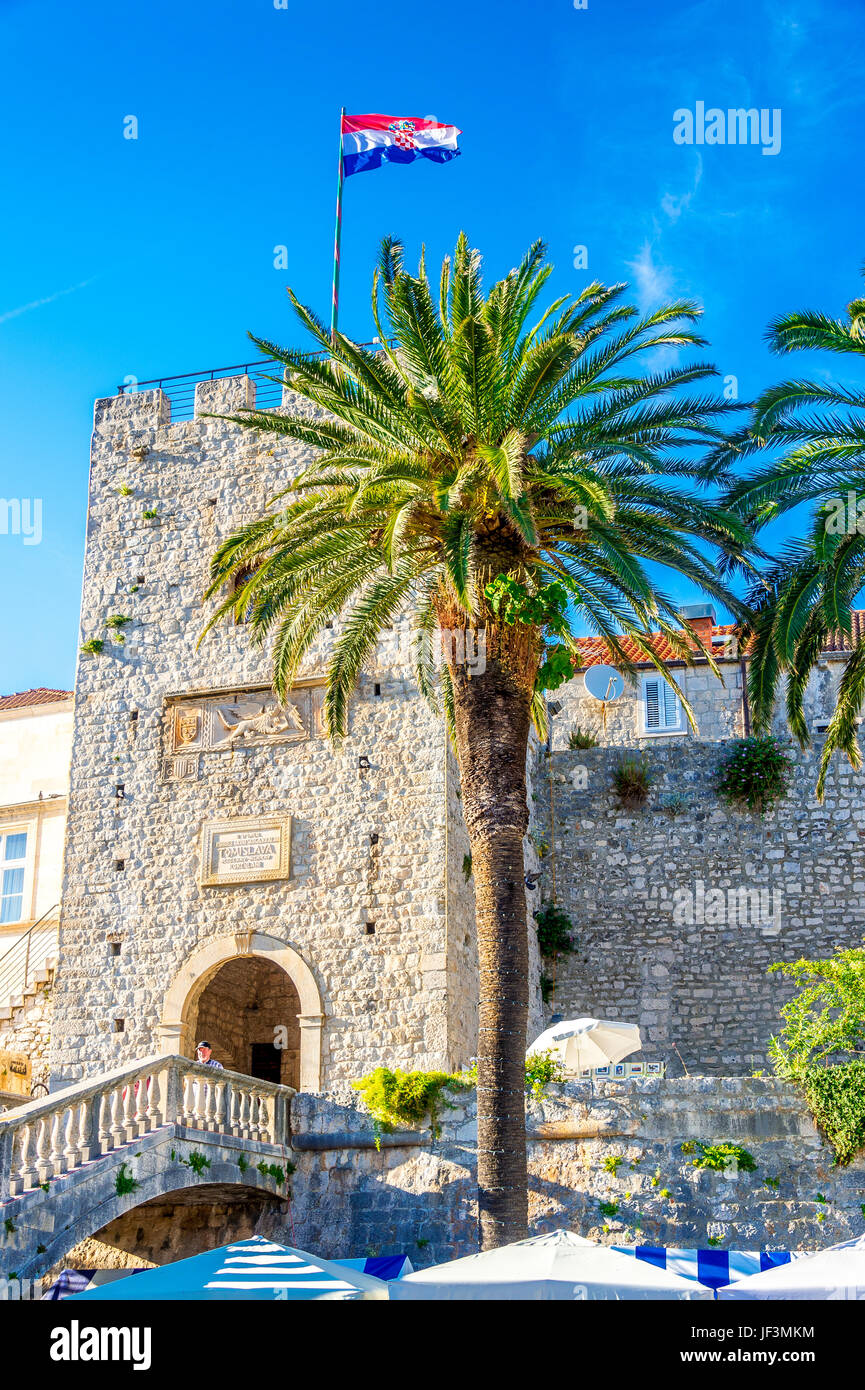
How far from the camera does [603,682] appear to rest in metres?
26.0

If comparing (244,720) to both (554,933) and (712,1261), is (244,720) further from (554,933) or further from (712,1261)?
(712,1261)

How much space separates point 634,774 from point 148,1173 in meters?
12.3

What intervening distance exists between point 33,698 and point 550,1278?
2081 centimetres

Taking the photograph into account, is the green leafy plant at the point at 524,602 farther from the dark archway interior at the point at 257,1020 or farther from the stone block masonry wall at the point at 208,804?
the dark archway interior at the point at 257,1020

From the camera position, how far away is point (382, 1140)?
671 inches

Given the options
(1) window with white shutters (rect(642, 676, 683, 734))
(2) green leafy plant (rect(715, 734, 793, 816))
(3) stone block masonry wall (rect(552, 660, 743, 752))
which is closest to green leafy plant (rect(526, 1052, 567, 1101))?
(2) green leafy plant (rect(715, 734, 793, 816))

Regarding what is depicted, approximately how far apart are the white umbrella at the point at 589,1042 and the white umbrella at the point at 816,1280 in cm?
631

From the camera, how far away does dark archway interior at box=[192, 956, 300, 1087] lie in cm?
2315

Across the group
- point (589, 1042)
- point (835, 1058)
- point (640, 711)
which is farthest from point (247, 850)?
point (835, 1058)

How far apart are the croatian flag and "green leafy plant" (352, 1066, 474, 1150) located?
13.0m

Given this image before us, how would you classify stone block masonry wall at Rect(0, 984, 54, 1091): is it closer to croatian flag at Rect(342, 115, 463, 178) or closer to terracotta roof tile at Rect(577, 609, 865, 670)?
terracotta roof tile at Rect(577, 609, 865, 670)

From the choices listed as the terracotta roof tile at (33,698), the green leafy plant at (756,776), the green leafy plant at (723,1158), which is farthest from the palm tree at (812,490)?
the terracotta roof tile at (33,698)

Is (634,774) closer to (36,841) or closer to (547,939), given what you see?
(547,939)
